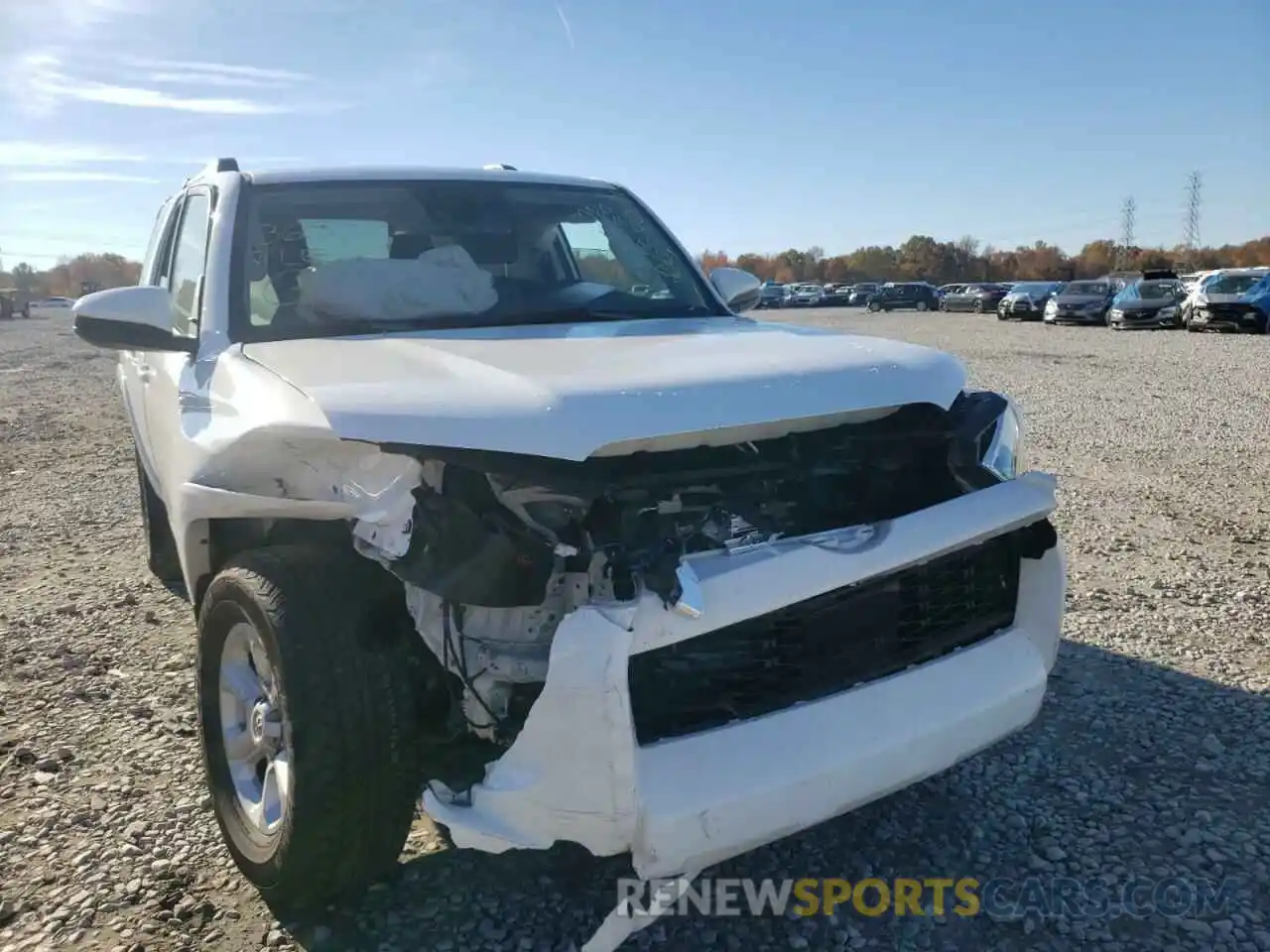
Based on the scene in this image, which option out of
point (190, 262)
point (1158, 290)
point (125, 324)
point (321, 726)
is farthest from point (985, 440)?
point (1158, 290)

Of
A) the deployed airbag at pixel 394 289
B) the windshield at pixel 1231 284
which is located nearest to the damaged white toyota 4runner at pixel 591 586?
the deployed airbag at pixel 394 289

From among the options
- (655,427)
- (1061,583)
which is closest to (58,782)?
(655,427)

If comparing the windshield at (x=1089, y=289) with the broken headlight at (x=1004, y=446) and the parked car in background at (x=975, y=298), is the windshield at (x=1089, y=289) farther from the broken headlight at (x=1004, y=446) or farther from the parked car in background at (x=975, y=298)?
the broken headlight at (x=1004, y=446)

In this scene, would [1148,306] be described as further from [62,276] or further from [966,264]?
[62,276]

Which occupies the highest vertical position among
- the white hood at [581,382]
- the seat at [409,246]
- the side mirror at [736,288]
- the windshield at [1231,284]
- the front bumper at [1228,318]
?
the seat at [409,246]

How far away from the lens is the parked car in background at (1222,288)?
23953 mm

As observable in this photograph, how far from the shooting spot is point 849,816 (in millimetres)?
3129

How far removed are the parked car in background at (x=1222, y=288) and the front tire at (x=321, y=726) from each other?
2595 cm

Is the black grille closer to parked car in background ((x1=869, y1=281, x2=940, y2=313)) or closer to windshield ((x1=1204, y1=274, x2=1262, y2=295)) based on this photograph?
windshield ((x1=1204, y1=274, x2=1262, y2=295))

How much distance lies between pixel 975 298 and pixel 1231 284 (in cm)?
1776

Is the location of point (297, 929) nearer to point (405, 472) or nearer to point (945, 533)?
point (405, 472)

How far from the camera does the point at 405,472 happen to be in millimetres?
2350

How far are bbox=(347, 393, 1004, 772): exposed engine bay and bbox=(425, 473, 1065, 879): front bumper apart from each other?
0.40 ft

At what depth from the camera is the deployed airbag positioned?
3428mm
